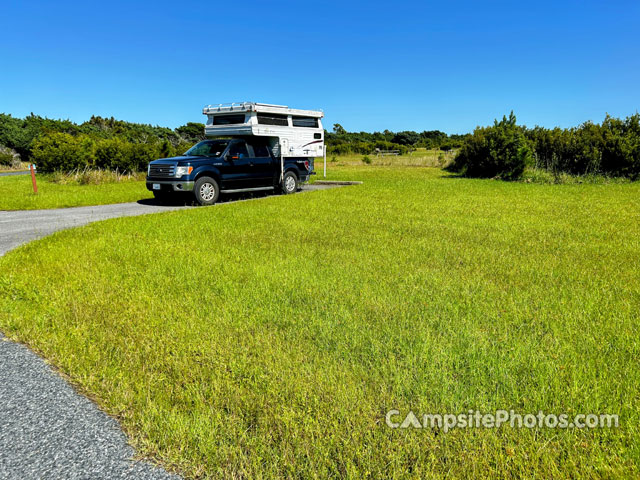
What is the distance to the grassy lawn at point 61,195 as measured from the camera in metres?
11.5

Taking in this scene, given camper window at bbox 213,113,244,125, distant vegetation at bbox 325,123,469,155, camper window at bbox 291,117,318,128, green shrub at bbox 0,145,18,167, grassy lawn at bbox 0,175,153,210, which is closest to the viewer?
grassy lawn at bbox 0,175,153,210

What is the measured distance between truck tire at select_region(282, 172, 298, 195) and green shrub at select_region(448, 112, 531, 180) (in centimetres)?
1069

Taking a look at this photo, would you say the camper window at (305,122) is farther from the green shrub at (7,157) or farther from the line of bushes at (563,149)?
the green shrub at (7,157)

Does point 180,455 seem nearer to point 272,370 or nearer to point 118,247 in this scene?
point 272,370

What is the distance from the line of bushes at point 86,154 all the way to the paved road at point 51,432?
1823 centimetres

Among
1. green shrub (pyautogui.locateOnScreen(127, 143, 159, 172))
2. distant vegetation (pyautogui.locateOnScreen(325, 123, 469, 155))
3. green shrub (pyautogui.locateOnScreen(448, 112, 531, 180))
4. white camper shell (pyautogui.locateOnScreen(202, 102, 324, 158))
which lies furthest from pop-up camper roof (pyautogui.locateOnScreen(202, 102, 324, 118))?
distant vegetation (pyautogui.locateOnScreen(325, 123, 469, 155))

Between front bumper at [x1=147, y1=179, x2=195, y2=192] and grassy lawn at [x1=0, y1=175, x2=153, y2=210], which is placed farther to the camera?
grassy lawn at [x1=0, y1=175, x2=153, y2=210]

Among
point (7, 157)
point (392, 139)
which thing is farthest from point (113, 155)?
point (392, 139)

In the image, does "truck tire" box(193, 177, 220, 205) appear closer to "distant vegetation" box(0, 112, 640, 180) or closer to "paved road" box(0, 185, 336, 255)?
"paved road" box(0, 185, 336, 255)

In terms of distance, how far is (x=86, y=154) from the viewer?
18.7 meters

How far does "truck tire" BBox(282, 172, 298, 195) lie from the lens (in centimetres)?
1445

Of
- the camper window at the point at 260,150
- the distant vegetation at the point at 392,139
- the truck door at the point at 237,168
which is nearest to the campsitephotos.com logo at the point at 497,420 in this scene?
the truck door at the point at 237,168

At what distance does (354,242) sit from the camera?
659cm

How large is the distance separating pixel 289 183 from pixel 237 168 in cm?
260
